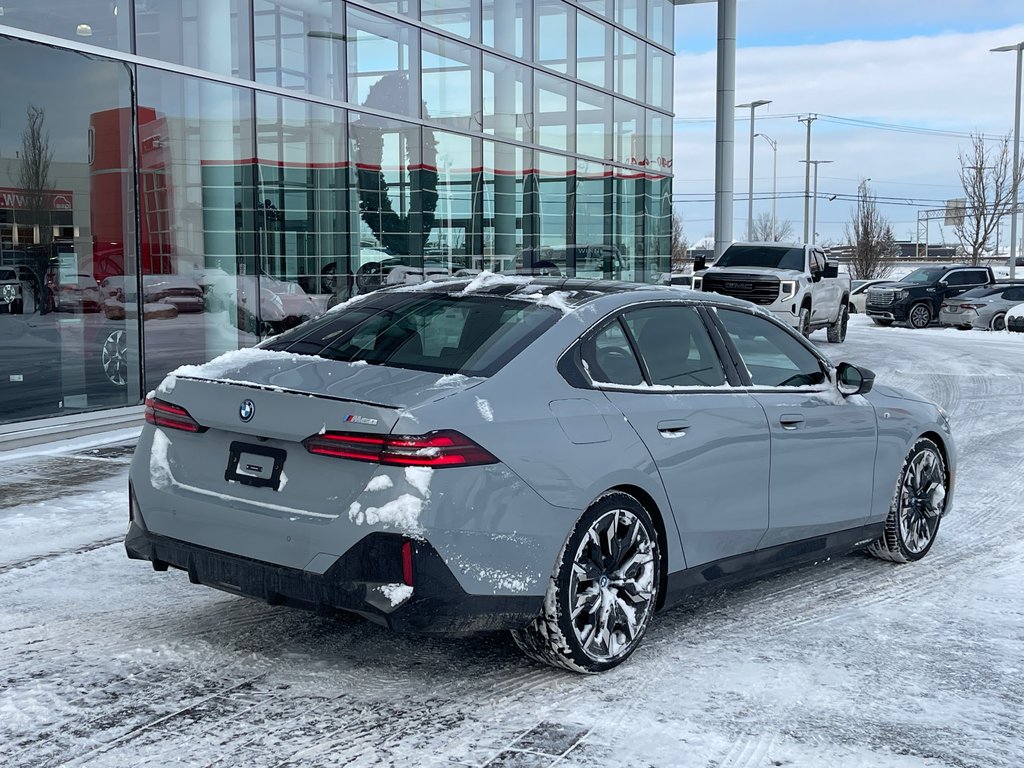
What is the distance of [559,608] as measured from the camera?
4.45 meters

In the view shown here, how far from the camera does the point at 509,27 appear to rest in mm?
20328

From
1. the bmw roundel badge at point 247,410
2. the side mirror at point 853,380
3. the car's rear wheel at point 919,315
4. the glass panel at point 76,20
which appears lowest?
the car's rear wheel at point 919,315

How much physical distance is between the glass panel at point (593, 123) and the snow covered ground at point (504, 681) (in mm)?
17310

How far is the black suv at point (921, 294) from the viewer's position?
33188mm

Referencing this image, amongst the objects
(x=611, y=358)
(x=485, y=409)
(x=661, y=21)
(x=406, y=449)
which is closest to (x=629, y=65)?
(x=661, y=21)

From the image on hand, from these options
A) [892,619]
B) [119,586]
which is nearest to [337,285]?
[119,586]

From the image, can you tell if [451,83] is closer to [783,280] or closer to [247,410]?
[783,280]

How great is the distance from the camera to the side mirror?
6137 millimetres

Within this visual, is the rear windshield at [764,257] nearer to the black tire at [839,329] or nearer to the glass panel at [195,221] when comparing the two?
the black tire at [839,329]

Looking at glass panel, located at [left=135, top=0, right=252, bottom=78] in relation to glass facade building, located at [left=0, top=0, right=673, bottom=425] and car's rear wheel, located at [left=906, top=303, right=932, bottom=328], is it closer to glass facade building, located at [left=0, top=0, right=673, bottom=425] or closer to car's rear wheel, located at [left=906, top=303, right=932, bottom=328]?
glass facade building, located at [left=0, top=0, right=673, bottom=425]

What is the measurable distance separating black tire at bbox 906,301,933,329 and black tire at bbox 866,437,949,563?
27804mm

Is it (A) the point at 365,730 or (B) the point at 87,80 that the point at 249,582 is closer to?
(A) the point at 365,730

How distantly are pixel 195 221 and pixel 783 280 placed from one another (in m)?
12.5

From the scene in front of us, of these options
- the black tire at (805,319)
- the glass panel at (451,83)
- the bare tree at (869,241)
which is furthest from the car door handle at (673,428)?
the bare tree at (869,241)
